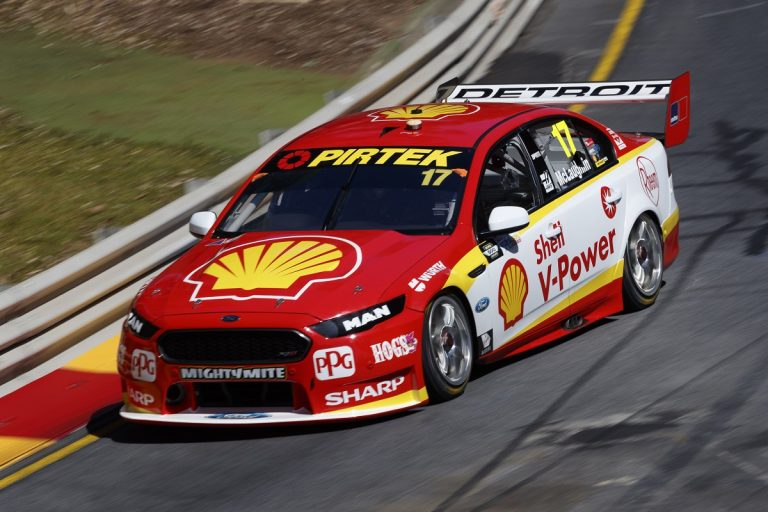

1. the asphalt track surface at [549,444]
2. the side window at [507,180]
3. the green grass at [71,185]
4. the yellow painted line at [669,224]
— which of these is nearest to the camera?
the asphalt track surface at [549,444]

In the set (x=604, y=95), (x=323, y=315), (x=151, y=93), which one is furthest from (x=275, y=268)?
(x=151, y=93)

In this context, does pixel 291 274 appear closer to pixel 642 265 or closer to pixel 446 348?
pixel 446 348

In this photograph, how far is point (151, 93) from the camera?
16.3 metres

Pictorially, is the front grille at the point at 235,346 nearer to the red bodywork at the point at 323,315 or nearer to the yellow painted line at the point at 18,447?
the red bodywork at the point at 323,315

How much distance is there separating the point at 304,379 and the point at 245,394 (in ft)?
1.22

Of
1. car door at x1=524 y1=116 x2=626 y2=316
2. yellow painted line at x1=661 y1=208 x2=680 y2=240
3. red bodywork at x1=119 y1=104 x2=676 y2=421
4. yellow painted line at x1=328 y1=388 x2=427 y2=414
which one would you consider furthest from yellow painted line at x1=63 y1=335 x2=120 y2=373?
yellow painted line at x1=661 y1=208 x2=680 y2=240

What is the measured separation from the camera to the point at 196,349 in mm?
7887

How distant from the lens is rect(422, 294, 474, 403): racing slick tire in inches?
315

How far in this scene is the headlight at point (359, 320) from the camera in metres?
7.69

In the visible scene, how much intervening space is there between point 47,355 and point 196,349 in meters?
2.47

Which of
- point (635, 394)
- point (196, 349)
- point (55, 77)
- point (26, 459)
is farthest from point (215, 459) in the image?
point (55, 77)

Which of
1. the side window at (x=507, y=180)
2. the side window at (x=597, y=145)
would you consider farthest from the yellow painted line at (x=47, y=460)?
the side window at (x=597, y=145)

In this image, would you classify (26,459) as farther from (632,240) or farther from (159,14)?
(159,14)

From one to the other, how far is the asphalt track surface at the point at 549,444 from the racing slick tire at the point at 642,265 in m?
0.14
